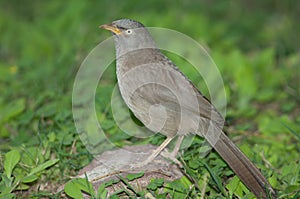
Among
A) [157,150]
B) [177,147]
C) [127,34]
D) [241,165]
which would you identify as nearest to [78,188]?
[157,150]

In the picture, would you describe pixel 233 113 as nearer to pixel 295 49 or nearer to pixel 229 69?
pixel 229 69

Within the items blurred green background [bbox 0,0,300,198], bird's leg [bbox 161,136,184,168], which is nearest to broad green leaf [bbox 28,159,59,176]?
blurred green background [bbox 0,0,300,198]

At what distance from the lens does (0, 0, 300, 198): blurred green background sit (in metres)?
4.73

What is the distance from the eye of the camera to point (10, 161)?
446cm

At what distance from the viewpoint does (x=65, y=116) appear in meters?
5.38

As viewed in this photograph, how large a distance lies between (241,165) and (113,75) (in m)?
2.93

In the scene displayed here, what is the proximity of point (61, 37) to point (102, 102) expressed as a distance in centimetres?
256

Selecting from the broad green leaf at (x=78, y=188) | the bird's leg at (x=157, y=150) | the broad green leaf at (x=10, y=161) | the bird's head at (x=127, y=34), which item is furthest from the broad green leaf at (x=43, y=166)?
the bird's head at (x=127, y=34)

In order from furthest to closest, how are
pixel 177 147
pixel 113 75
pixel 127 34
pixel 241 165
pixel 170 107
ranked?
pixel 113 75 < pixel 127 34 < pixel 177 147 < pixel 170 107 < pixel 241 165

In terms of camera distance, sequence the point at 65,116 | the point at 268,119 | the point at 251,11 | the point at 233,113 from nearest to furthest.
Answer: the point at 65,116
the point at 268,119
the point at 233,113
the point at 251,11

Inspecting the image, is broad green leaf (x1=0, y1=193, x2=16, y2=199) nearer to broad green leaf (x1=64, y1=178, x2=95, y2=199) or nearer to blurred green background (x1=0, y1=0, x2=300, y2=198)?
blurred green background (x1=0, y1=0, x2=300, y2=198)

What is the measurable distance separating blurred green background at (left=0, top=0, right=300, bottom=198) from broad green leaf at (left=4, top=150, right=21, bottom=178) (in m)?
0.01

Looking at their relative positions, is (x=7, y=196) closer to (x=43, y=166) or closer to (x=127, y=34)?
(x=43, y=166)

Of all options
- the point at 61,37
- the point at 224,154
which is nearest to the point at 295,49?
the point at 61,37
